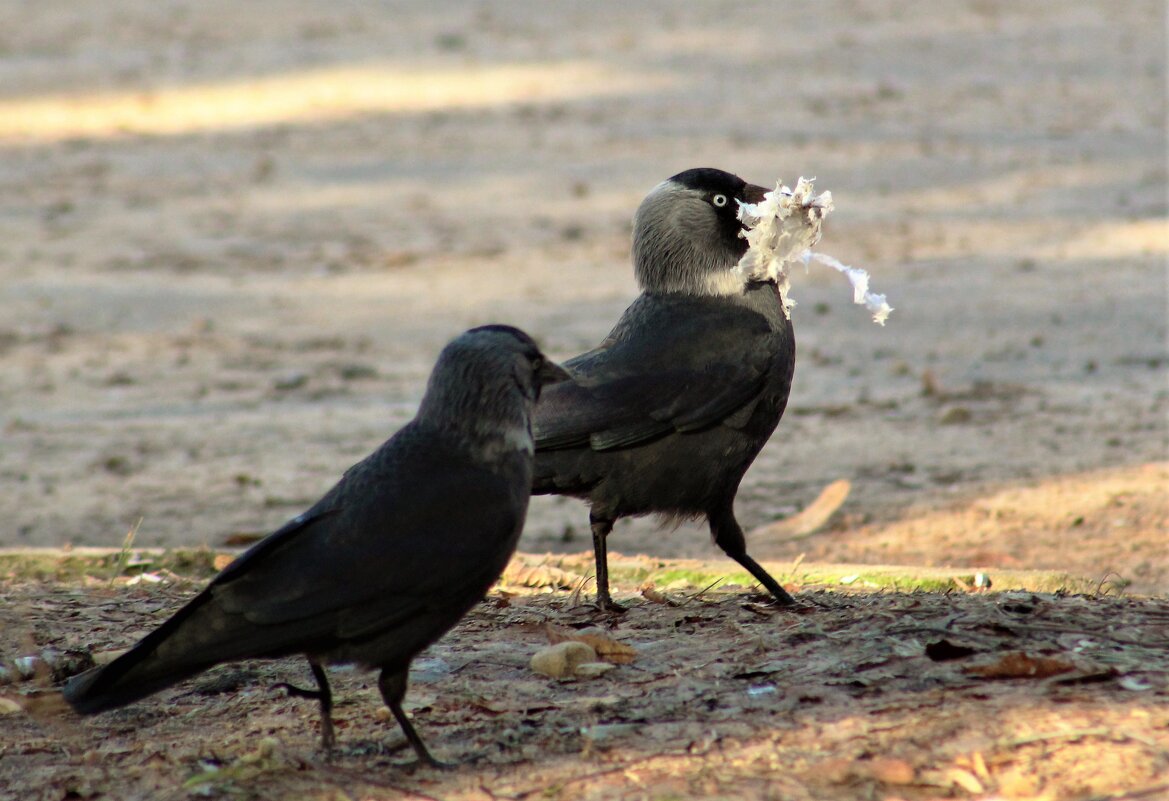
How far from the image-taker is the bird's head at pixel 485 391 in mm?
3898

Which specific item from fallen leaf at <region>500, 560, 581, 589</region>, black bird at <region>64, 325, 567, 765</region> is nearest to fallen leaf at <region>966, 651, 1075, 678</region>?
black bird at <region>64, 325, 567, 765</region>

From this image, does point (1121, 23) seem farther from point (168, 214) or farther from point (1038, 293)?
point (168, 214)

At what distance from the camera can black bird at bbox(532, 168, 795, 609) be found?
4.87 meters

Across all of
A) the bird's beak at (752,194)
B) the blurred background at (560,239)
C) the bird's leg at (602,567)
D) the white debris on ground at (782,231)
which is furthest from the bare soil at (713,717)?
the blurred background at (560,239)

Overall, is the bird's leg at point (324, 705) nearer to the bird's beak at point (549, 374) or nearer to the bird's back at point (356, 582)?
the bird's back at point (356, 582)

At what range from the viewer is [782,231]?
5160 millimetres

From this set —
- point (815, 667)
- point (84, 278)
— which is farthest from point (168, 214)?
point (815, 667)

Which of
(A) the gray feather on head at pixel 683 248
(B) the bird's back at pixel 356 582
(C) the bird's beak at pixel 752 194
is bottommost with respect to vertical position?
(B) the bird's back at pixel 356 582

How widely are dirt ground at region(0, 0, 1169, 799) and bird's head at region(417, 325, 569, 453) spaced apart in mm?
681

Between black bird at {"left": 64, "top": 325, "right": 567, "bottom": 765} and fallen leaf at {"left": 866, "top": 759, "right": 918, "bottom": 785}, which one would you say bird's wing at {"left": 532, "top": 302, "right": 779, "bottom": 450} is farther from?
fallen leaf at {"left": 866, "top": 759, "right": 918, "bottom": 785}

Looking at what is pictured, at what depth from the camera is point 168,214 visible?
12.7 metres

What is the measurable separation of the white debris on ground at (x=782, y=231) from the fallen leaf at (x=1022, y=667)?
59.0 inches

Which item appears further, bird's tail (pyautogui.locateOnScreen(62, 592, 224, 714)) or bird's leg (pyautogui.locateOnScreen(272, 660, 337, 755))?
bird's leg (pyautogui.locateOnScreen(272, 660, 337, 755))

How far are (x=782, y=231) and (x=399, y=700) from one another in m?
2.16
